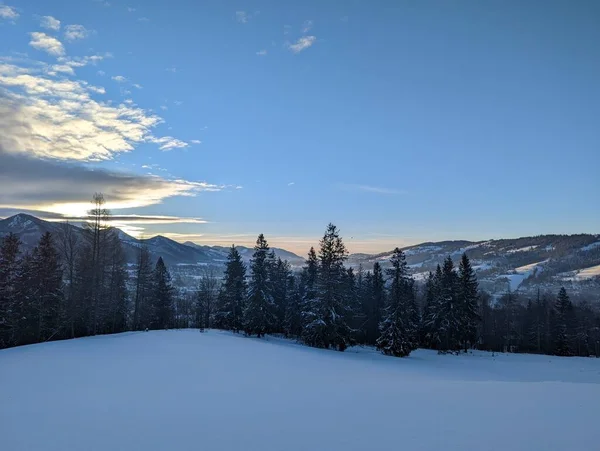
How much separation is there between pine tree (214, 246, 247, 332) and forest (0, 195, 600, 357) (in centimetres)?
13

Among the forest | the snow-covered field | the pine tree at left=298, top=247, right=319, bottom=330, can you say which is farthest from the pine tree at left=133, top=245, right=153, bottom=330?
the snow-covered field

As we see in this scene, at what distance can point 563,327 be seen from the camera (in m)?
54.1

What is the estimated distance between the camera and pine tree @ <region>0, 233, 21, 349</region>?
29281 mm

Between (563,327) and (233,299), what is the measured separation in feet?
158

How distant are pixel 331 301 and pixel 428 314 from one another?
71.0 feet

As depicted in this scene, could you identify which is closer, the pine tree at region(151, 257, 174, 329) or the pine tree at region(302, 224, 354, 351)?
the pine tree at region(302, 224, 354, 351)

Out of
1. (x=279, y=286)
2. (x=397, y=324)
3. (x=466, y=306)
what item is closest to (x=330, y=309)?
(x=397, y=324)

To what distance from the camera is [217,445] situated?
7.62 metres

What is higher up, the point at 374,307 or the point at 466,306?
the point at 466,306

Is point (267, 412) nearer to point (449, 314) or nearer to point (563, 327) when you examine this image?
point (449, 314)

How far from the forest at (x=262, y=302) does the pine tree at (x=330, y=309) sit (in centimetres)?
11

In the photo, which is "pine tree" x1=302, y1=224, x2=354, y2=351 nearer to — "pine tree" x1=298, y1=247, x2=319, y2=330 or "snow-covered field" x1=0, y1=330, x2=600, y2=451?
"pine tree" x1=298, y1=247, x2=319, y2=330

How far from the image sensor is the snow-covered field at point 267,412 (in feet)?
25.3

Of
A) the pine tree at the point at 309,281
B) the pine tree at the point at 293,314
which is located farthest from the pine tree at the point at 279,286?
the pine tree at the point at 309,281
